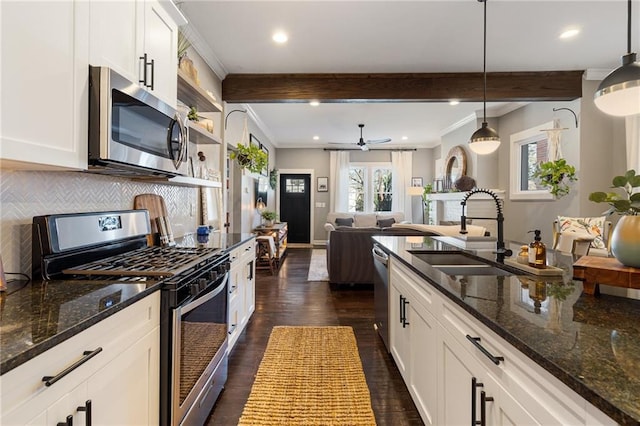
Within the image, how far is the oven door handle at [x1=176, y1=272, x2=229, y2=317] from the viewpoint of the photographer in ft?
4.51

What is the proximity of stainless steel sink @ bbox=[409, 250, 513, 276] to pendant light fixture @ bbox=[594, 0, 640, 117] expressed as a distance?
101 cm

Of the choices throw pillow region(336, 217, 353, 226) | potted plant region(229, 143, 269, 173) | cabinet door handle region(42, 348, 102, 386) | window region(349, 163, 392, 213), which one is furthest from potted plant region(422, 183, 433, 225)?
cabinet door handle region(42, 348, 102, 386)

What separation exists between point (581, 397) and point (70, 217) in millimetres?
1905

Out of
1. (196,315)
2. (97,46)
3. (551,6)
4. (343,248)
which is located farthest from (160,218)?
(551,6)

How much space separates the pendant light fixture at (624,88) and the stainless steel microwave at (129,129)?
2.21 metres

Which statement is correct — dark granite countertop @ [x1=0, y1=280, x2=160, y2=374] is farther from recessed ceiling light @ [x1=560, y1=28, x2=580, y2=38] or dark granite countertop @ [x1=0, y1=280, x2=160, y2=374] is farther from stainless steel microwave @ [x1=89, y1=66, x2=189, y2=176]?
recessed ceiling light @ [x1=560, y1=28, x2=580, y2=38]

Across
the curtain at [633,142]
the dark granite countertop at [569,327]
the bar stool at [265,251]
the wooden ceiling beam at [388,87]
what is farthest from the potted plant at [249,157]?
the curtain at [633,142]

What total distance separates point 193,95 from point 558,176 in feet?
15.1

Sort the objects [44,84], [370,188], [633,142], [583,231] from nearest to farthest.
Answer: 1. [44,84]
2. [583,231]
3. [633,142]
4. [370,188]

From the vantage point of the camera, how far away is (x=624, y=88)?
4.45 ft

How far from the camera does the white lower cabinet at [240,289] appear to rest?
2.42 m

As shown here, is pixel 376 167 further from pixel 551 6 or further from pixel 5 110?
pixel 5 110

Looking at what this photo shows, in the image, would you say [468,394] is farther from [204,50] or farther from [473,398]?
[204,50]

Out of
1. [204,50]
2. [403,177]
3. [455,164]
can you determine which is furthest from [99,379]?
[403,177]
